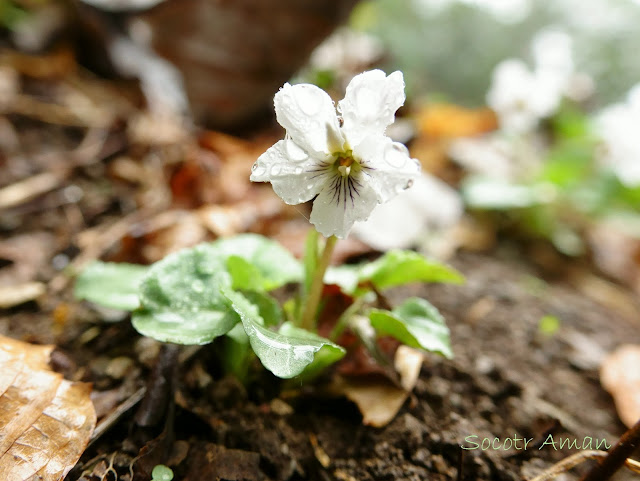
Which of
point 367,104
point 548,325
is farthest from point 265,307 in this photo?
point 548,325

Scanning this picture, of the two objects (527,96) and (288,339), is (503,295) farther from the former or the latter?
(527,96)

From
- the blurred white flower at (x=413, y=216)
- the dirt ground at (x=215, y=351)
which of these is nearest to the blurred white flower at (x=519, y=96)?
the blurred white flower at (x=413, y=216)

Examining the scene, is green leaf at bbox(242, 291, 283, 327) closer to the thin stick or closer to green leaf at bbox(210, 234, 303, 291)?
green leaf at bbox(210, 234, 303, 291)

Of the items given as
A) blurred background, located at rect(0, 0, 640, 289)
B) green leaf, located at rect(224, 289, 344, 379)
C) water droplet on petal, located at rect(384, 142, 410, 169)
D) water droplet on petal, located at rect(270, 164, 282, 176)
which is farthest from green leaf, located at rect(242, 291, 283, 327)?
blurred background, located at rect(0, 0, 640, 289)

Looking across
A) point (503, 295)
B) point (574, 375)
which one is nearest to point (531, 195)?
point (503, 295)

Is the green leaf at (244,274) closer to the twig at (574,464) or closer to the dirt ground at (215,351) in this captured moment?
the dirt ground at (215,351)
